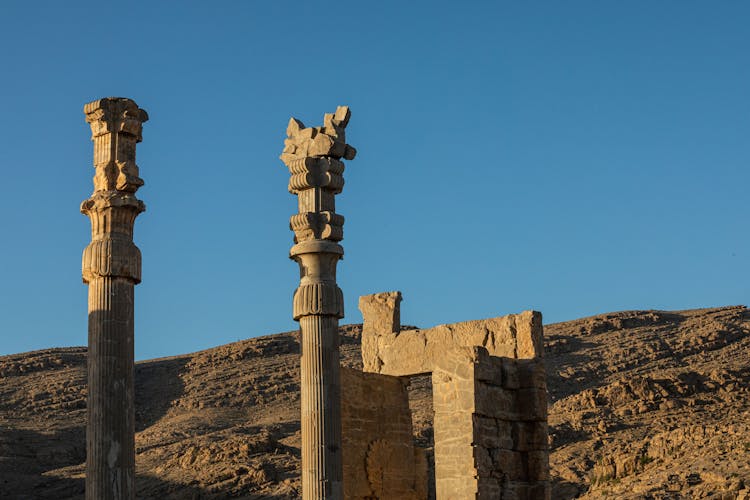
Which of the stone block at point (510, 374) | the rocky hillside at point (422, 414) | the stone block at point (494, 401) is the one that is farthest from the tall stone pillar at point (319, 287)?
the rocky hillside at point (422, 414)

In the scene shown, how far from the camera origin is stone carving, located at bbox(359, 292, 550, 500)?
759 inches

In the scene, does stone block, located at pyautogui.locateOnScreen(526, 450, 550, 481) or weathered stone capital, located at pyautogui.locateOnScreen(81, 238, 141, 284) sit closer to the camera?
weathered stone capital, located at pyautogui.locateOnScreen(81, 238, 141, 284)

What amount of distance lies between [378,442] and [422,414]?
21.4 meters

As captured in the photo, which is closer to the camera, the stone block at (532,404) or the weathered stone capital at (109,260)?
the weathered stone capital at (109,260)

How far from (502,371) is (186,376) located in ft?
132

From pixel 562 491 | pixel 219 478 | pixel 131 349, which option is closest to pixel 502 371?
pixel 131 349

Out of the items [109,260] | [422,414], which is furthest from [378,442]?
[422,414]

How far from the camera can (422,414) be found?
43.1 metres

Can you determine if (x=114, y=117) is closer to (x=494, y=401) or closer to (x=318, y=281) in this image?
(x=318, y=281)

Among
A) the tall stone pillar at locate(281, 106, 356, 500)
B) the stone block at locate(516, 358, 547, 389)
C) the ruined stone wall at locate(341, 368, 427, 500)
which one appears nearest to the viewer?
the tall stone pillar at locate(281, 106, 356, 500)

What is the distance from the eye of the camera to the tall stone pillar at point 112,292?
16859 millimetres

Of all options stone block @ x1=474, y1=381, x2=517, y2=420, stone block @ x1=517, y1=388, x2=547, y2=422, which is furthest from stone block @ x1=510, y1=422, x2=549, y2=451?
stone block @ x1=474, y1=381, x2=517, y2=420

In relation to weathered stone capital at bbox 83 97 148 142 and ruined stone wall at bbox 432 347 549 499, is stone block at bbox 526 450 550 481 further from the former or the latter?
weathered stone capital at bbox 83 97 148 142

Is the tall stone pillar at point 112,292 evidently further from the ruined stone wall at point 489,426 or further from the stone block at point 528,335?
the stone block at point 528,335
